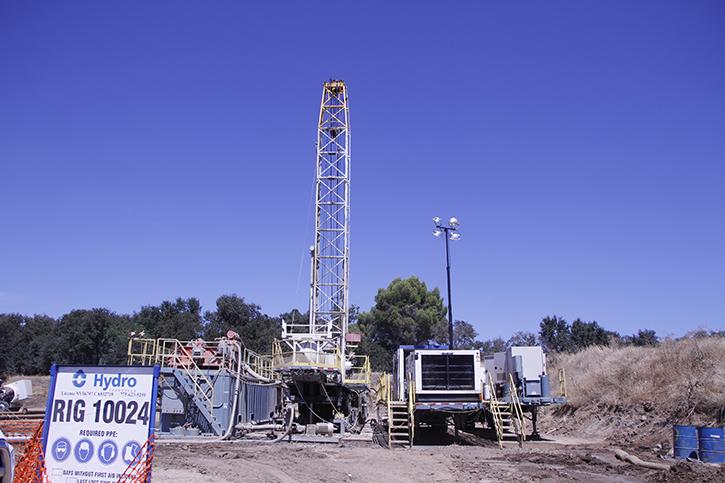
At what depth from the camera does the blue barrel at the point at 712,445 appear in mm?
14218

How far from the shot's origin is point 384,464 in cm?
1498

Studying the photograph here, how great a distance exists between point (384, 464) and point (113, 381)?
8.98 m

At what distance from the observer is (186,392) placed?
2233cm

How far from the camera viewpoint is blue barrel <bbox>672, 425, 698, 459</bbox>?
48.5ft

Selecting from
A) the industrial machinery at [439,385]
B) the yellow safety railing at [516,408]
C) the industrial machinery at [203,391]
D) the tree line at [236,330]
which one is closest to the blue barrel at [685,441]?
the yellow safety railing at [516,408]

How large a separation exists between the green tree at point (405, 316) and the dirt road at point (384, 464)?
148ft

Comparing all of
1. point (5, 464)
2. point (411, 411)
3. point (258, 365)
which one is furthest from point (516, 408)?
point (5, 464)

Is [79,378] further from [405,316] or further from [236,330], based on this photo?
[236,330]

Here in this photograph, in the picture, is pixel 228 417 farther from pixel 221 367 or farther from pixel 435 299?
pixel 435 299

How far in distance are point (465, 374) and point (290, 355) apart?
7565mm

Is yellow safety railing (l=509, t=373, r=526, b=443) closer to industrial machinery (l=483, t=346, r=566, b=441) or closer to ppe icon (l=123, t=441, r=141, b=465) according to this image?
industrial machinery (l=483, t=346, r=566, b=441)

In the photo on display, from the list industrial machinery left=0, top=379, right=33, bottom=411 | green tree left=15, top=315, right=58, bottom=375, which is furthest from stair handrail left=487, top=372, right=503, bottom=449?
green tree left=15, top=315, right=58, bottom=375

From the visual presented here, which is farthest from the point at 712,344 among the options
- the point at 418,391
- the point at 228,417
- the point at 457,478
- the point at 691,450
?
the point at 228,417

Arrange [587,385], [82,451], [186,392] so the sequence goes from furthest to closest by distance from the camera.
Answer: [587,385]
[186,392]
[82,451]
